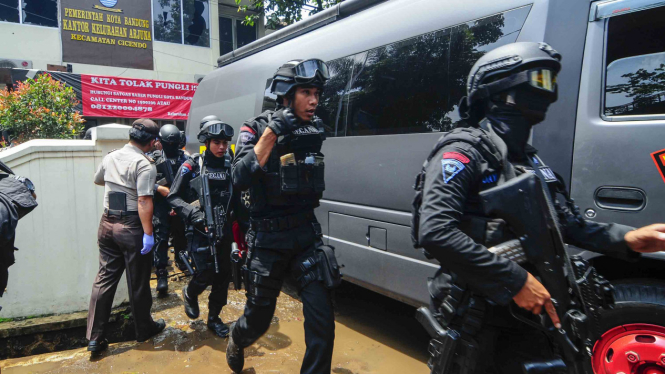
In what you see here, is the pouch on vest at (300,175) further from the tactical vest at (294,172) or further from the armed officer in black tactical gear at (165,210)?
the armed officer in black tactical gear at (165,210)

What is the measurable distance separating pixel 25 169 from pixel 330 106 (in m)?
2.50

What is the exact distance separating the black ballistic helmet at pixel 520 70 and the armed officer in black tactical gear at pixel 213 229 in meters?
2.46

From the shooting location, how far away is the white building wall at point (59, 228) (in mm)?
3482

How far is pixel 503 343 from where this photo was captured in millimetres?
1667

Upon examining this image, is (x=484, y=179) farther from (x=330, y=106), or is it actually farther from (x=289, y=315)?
(x=289, y=315)

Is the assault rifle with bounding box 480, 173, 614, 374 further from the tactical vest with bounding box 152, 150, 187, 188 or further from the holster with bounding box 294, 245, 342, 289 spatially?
the tactical vest with bounding box 152, 150, 187, 188

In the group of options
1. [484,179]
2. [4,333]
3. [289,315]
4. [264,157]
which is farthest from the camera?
[289,315]

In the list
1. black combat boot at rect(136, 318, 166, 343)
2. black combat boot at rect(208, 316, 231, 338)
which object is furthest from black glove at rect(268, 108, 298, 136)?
black combat boot at rect(136, 318, 166, 343)

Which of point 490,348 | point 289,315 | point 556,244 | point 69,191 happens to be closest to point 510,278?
point 556,244

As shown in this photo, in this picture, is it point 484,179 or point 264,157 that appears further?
point 264,157

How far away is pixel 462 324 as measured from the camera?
1607 millimetres

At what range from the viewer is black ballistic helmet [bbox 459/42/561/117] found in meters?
1.60

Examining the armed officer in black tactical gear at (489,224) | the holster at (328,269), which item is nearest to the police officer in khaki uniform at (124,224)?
the holster at (328,269)

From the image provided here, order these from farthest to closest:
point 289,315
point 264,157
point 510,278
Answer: point 289,315 → point 264,157 → point 510,278
